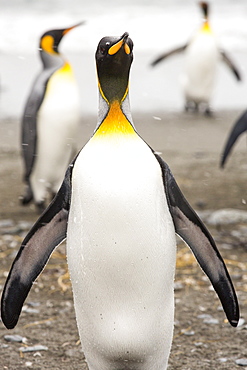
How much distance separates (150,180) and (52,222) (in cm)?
42

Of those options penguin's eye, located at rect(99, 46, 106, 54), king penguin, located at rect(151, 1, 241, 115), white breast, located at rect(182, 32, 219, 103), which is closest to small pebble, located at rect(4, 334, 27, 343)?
Answer: penguin's eye, located at rect(99, 46, 106, 54)

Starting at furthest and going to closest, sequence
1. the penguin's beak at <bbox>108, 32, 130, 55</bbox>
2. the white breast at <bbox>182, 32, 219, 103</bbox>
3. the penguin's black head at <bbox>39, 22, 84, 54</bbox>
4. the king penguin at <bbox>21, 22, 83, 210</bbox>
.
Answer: the white breast at <bbox>182, 32, 219, 103</bbox> < the penguin's black head at <bbox>39, 22, 84, 54</bbox> < the king penguin at <bbox>21, 22, 83, 210</bbox> < the penguin's beak at <bbox>108, 32, 130, 55</bbox>

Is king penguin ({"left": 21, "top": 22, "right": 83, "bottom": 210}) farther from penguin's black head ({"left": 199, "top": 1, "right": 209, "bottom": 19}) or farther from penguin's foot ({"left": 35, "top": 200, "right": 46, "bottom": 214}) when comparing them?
penguin's black head ({"left": 199, "top": 1, "right": 209, "bottom": 19})

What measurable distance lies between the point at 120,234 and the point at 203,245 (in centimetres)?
36

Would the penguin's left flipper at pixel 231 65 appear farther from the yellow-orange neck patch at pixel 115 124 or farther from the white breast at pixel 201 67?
the yellow-orange neck patch at pixel 115 124

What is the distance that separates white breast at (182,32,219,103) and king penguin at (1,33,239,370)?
349 inches

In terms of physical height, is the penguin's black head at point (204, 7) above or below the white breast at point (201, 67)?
above

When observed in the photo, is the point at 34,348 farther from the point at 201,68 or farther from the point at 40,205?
the point at 201,68

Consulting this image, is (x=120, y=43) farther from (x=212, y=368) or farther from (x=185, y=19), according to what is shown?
(x=185, y=19)

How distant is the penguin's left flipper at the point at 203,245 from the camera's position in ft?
8.53

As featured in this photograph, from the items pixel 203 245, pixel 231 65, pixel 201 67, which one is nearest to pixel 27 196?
pixel 203 245

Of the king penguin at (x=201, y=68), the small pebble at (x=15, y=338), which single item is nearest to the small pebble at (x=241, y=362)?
A: the small pebble at (x=15, y=338)

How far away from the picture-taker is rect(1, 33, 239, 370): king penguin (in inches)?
95.7

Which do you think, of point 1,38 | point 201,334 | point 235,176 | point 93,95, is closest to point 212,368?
point 201,334
